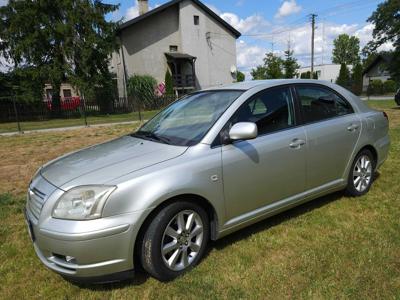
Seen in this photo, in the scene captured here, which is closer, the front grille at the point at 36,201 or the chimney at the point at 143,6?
the front grille at the point at 36,201

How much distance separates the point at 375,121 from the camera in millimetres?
4875

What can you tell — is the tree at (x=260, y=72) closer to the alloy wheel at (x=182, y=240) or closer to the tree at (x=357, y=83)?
the tree at (x=357, y=83)

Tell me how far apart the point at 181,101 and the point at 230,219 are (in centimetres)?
171

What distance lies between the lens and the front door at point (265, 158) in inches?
134

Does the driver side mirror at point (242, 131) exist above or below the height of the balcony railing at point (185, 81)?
below

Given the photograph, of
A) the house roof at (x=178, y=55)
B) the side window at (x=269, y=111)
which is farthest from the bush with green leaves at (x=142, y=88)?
the side window at (x=269, y=111)

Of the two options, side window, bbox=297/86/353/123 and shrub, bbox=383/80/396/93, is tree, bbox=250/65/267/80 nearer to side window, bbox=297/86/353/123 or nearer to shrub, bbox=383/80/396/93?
shrub, bbox=383/80/396/93

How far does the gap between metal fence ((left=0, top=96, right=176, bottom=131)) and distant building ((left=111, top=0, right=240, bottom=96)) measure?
5.73 m

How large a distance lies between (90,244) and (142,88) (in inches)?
1093

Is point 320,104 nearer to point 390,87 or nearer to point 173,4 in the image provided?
point 173,4

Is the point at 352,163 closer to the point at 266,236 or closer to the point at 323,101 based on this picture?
the point at 323,101

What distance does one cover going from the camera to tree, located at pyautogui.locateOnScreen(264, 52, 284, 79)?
1630 inches

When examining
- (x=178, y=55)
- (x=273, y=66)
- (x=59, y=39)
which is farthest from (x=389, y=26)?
(x=59, y=39)

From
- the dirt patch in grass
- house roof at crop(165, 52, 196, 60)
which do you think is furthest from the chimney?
the dirt patch in grass
